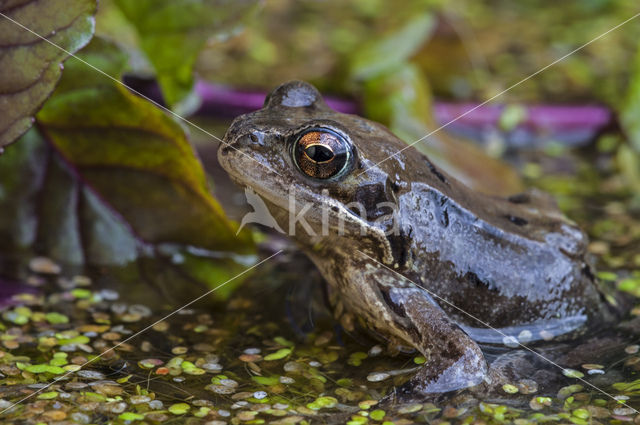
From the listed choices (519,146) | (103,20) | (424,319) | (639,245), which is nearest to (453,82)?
(519,146)

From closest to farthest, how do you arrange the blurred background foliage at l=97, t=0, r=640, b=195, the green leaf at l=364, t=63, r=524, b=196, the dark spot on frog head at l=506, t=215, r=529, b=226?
the dark spot on frog head at l=506, t=215, r=529, b=226 → the blurred background foliage at l=97, t=0, r=640, b=195 → the green leaf at l=364, t=63, r=524, b=196

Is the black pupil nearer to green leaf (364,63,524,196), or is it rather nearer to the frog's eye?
the frog's eye

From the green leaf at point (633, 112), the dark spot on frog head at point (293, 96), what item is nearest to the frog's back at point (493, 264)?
the dark spot on frog head at point (293, 96)

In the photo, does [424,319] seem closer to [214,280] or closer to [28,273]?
[214,280]

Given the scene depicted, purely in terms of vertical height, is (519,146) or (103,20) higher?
(103,20)

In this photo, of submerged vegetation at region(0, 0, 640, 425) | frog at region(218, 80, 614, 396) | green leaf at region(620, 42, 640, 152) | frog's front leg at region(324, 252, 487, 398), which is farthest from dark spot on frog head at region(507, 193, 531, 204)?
green leaf at region(620, 42, 640, 152)

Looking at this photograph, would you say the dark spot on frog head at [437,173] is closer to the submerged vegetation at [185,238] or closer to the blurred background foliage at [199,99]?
the submerged vegetation at [185,238]
